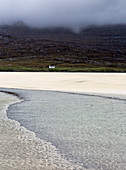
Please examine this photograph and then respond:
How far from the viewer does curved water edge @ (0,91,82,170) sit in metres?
5.23

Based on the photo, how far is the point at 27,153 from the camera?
5.99 metres

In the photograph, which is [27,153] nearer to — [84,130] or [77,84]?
[84,130]

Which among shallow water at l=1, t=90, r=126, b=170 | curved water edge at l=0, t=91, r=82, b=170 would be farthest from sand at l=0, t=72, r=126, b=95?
curved water edge at l=0, t=91, r=82, b=170

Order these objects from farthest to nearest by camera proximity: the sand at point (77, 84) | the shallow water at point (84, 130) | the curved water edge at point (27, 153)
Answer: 1. the sand at point (77, 84)
2. the shallow water at point (84, 130)
3. the curved water edge at point (27, 153)

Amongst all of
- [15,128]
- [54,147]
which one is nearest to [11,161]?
[54,147]

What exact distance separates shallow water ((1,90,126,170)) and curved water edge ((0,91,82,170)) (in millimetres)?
235

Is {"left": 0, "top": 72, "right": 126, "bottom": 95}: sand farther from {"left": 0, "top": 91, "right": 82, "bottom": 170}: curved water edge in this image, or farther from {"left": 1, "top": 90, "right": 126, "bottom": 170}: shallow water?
{"left": 0, "top": 91, "right": 82, "bottom": 170}: curved water edge

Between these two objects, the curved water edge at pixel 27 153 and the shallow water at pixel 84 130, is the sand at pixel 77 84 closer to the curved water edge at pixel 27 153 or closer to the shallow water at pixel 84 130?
the shallow water at pixel 84 130

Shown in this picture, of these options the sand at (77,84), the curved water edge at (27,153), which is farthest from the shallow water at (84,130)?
the sand at (77,84)

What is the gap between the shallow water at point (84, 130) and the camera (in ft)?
18.8

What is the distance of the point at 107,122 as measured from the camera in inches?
368

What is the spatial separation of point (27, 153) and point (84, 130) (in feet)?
8.95

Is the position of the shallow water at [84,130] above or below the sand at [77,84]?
above

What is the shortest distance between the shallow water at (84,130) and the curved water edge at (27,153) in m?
0.24
